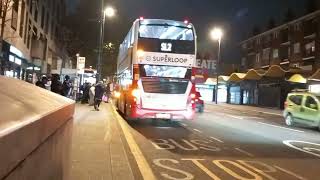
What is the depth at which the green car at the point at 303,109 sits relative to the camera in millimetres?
22658

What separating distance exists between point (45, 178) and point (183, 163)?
7.48 meters

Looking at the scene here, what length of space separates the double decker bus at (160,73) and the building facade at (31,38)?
5.49m

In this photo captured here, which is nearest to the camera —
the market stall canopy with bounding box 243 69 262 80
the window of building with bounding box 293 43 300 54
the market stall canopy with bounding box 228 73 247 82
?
the market stall canopy with bounding box 243 69 262 80

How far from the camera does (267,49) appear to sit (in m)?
76.1

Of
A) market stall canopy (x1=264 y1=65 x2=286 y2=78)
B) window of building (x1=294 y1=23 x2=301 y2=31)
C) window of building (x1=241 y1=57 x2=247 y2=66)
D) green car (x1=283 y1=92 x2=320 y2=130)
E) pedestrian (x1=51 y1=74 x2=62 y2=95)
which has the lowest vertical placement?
green car (x1=283 y1=92 x2=320 y2=130)

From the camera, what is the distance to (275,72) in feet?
163

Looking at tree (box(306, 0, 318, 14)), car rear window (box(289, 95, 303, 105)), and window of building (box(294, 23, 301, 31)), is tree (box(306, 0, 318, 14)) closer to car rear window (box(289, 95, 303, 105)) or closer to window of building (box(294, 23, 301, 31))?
window of building (box(294, 23, 301, 31))

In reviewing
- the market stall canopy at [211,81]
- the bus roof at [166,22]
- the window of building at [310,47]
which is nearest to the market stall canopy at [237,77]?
the window of building at [310,47]

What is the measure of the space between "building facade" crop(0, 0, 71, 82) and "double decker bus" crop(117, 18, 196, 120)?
18.0 ft

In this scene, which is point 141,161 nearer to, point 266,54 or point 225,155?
point 225,155

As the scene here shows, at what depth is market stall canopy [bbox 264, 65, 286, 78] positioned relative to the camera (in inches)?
1917

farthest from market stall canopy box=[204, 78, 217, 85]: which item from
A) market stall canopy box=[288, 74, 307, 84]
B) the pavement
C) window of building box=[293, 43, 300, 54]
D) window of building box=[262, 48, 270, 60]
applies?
the pavement

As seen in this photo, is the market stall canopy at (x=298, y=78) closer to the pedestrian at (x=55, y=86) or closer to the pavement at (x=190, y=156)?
the pavement at (x=190, y=156)

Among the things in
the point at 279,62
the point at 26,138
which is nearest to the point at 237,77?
the point at 279,62
